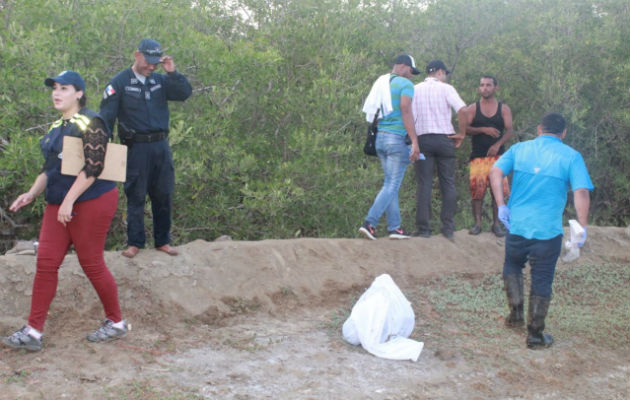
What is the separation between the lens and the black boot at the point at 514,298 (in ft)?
17.3

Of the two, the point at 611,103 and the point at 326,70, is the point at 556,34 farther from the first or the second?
the point at 326,70

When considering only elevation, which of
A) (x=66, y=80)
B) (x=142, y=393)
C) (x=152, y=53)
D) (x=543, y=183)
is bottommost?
(x=142, y=393)

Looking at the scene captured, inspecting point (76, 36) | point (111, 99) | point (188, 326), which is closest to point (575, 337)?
point (188, 326)

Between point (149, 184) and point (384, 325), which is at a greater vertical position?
point (149, 184)

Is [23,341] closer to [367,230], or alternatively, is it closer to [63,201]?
[63,201]

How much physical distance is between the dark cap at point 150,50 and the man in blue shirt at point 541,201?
2.76 m

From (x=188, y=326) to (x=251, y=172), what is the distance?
125 inches

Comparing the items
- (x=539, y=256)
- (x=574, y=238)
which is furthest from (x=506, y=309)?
(x=574, y=238)

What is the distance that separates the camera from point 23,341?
13.8 feet

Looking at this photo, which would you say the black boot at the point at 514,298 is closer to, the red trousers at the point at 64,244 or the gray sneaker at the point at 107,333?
the gray sneaker at the point at 107,333

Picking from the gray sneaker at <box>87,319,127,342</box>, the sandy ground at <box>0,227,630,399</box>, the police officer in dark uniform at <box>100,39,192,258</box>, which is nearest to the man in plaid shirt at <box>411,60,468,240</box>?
the sandy ground at <box>0,227,630,399</box>

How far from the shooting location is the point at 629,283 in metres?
7.37

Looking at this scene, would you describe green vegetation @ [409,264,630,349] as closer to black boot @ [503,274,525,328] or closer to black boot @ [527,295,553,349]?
black boot @ [503,274,525,328]

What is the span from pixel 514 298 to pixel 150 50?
3.46m
